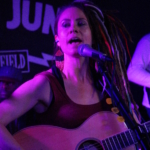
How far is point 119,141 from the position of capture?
1.84 m

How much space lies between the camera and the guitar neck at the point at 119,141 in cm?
181

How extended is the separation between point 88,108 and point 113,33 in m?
0.63

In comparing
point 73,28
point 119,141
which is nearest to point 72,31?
point 73,28

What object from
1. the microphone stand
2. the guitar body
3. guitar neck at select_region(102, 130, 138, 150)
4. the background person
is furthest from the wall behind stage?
the microphone stand

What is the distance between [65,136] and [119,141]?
38cm

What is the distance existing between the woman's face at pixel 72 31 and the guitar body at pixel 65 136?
0.52 meters

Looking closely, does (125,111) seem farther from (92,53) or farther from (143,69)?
(143,69)

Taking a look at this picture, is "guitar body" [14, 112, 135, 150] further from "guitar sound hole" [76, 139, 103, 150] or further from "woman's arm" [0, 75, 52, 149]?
"woman's arm" [0, 75, 52, 149]

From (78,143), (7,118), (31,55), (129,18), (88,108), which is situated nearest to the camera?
(7,118)

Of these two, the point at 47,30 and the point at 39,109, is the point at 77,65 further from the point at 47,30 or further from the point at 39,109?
the point at 47,30

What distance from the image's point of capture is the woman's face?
1833mm

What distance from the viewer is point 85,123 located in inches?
72.7

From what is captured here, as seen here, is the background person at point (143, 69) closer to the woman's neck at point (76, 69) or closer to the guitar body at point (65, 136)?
the woman's neck at point (76, 69)

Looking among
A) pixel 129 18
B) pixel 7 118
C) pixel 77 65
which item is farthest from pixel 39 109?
pixel 129 18
